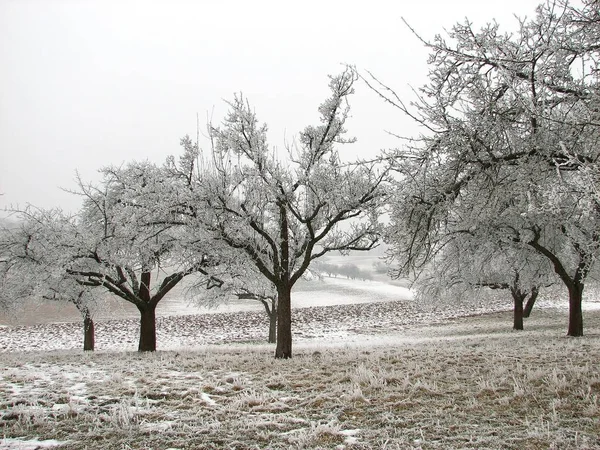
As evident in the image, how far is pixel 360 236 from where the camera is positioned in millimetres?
13539

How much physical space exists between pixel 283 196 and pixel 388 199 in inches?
224

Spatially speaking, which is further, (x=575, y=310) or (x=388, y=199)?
(x=575, y=310)

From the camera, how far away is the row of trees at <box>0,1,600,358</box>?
558cm

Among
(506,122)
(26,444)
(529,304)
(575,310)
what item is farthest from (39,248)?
(529,304)

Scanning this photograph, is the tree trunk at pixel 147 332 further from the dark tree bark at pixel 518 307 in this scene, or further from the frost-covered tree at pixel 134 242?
the dark tree bark at pixel 518 307

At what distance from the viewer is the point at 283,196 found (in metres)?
12.3

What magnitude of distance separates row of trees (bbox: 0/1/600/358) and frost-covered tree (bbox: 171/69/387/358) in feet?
0.15

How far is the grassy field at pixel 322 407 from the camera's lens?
4.92 m

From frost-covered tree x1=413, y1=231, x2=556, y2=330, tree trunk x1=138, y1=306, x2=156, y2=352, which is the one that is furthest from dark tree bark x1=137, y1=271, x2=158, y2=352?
frost-covered tree x1=413, y1=231, x2=556, y2=330

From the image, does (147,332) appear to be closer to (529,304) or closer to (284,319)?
(284,319)

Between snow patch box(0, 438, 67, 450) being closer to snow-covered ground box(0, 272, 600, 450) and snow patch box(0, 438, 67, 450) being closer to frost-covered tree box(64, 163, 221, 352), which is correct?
snow-covered ground box(0, 272, 600, 450)

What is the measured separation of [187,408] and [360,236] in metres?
8.15

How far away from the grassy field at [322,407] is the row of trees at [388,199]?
222 centimetres

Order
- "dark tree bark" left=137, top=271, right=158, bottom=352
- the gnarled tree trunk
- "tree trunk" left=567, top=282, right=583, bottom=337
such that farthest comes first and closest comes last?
the gnarled tree trunk → "dark tree bark" left=137, top=271, right=158, bottom=352 → "tree trunk" left=567, top=282, right=583, bottom=337
